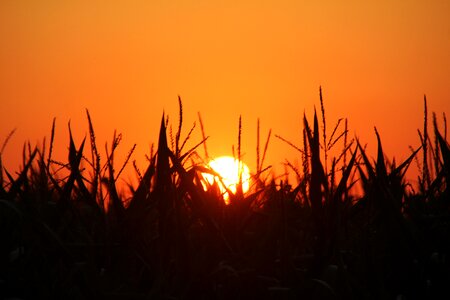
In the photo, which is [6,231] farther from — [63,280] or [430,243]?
[430,243]

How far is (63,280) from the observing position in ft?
8.05

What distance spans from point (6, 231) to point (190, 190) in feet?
2.88

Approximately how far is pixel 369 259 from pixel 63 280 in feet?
3.87

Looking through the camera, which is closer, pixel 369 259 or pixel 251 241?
pixel 369 259

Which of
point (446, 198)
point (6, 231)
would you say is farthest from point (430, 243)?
point (6, 231)

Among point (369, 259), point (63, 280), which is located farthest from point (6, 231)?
point (369, 259)

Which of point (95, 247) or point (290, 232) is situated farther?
point (290, 232)

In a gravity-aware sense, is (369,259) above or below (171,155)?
below

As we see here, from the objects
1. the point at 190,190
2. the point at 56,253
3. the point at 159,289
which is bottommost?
the point at 159,289

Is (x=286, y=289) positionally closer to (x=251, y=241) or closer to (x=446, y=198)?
(x=251, y=241)

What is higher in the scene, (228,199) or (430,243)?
(228,199)

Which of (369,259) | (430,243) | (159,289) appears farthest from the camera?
(430,243)

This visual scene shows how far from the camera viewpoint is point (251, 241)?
9.82 ft

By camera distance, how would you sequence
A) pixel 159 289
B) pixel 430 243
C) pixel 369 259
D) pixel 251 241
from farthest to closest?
pixel 251 241 < pixel 430 243 < pixel 369 259 < pixel 159 289
